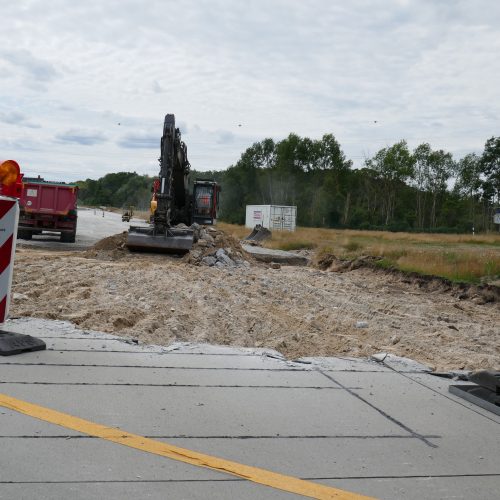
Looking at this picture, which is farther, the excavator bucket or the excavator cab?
the excavator cab

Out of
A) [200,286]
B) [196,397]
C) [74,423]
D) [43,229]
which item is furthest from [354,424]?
[43,229]

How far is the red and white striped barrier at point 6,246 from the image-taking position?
6098mm

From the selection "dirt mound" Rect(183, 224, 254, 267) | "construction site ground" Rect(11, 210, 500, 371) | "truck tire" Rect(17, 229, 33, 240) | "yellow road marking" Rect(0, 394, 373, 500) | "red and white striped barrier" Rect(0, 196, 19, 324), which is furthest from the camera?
"truck tire" Rect(17, 229, 33, 240)

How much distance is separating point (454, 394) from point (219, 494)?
295cm

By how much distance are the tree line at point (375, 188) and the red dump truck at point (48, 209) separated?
206 feet

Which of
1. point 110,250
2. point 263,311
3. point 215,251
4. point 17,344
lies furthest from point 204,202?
point 17,344

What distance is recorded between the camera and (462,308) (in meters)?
12.4

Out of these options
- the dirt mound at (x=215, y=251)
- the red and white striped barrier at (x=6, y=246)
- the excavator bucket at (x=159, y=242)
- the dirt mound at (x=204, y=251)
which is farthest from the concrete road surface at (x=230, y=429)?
the excavator bucket at (x=159, y=242)

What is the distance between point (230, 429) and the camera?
440 cm

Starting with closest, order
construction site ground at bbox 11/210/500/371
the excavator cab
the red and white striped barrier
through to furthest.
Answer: the red and white striped barrier
construction site ground at bbox 11/210/500/371
the excavator cab

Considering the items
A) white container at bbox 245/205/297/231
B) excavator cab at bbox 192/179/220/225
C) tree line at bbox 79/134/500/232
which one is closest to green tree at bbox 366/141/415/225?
tree line at bbox 79/134/500/232

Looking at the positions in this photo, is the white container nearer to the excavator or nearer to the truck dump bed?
the truck dump bed

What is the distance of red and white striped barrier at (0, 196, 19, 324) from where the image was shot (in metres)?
6.10

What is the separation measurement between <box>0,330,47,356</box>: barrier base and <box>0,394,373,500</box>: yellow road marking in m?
1.22
